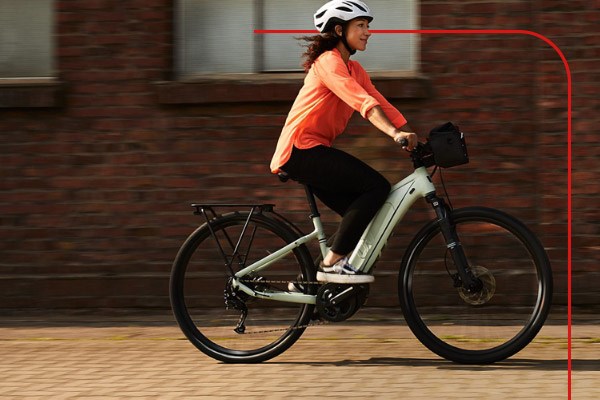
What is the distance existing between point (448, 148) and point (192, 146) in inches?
114

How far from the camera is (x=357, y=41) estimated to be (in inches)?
264

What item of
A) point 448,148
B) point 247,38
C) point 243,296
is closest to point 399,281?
point 448,148

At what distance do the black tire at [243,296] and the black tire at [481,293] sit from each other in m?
0.64

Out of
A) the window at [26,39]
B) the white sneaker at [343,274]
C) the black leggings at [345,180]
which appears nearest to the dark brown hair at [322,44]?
the black leggings at [345,180]

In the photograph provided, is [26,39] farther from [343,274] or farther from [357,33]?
[343,274]

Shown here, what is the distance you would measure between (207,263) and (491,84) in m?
2.74

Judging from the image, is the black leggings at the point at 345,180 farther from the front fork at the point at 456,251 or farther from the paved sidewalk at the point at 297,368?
the paved sidewalk at the point at 297,368

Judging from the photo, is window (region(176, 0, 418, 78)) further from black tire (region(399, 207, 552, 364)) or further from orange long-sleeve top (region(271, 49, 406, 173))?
black tire (region(399, 207, 552, 364))

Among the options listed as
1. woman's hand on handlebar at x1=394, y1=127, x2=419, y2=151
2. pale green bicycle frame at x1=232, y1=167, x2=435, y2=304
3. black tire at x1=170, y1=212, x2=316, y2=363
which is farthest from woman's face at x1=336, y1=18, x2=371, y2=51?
black tire at x1=170, y1=212, x2=316, y2=363

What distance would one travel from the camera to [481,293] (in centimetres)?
675

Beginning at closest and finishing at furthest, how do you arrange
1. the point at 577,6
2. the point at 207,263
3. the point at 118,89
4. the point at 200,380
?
the point at 200,380
the point at 207,263
the point at 577,6
the point at 118,89

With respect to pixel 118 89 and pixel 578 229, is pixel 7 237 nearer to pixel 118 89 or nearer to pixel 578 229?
pixel 118 89

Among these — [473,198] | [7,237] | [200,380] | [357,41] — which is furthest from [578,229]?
[7,237]

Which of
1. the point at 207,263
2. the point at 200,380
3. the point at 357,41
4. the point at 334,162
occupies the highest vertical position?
the point at 357,41
